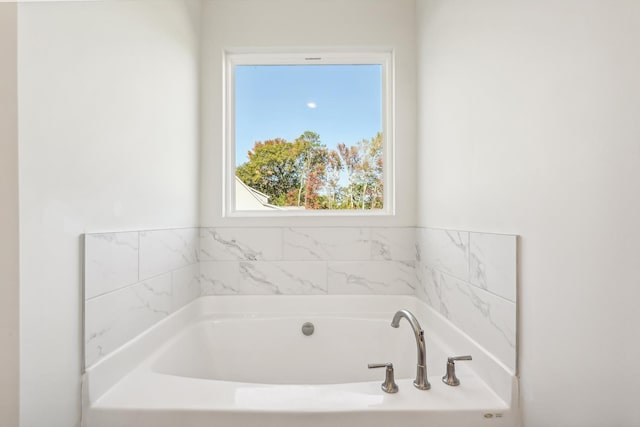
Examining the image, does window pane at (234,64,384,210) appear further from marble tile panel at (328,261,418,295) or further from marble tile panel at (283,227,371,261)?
marble tile panel at (328,261,418,295)

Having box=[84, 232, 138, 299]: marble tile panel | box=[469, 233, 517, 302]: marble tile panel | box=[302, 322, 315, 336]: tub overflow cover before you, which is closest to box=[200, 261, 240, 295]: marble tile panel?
box=[302, 322, 315, 336]: tub overflow cover

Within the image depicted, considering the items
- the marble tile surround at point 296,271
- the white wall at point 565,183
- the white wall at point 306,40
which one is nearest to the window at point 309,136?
the white wall at point 306,40

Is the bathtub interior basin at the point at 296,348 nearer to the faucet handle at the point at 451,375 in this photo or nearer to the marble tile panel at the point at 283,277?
the marble tile panel at the point at 283,277

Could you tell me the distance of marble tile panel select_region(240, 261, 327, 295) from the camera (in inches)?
81.0

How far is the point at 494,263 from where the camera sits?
116cm

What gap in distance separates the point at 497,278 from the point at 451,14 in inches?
48.0

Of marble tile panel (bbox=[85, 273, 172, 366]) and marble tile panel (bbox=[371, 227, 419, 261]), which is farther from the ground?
marble tile panel (bbox=[371, 227, 419, 261])

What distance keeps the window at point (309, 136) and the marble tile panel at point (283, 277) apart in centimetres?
38

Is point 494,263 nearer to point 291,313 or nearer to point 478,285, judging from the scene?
point 478,285

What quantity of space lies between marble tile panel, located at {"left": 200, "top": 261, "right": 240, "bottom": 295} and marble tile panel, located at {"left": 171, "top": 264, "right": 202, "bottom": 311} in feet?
0.12

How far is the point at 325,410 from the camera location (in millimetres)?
1043

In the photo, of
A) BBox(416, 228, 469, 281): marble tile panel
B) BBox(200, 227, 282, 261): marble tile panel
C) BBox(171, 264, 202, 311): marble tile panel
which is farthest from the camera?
BBox(200, 227, 282, 261): marble tile panel

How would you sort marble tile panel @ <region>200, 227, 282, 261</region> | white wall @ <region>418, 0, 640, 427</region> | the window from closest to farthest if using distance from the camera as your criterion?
white wall @ <region>418, 0, 640, 427</region> < marble tile panel @ <region>200, 227, 282, 261</region> < the window

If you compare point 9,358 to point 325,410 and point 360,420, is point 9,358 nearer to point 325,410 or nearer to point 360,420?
point 325,410
